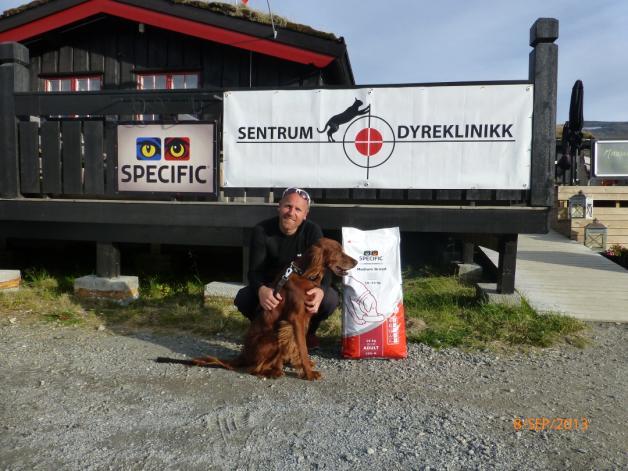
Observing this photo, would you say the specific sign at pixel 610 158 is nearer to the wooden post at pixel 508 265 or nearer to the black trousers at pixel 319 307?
the wooden post at pixel 508 265

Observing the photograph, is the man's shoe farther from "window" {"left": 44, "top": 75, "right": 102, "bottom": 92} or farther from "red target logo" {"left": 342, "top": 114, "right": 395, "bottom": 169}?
"window" {"left": 44, "top": 75, "right": 102, "bottom": 92}

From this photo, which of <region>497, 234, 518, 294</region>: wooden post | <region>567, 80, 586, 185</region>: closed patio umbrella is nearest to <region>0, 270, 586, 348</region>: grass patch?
<region>497, 234, 518, 294</region>: wooden post

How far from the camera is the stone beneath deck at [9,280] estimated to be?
613 centimetres

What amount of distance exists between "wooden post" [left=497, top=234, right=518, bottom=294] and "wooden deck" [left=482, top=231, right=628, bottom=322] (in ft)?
1.02

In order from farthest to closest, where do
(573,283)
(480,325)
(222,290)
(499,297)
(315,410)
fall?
(573,283), (222,290), (499,297), (480,325), (315,410)

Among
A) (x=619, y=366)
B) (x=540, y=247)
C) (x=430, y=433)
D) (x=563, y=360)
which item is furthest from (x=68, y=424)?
(x=540, y=247)

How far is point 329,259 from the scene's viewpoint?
144 inches

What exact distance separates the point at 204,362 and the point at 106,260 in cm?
282

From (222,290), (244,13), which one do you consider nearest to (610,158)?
(244,13)

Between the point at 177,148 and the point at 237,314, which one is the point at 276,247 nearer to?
the point at 237,314

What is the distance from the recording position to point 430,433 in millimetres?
2811

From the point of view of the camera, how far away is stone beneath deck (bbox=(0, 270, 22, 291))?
20.1 ft

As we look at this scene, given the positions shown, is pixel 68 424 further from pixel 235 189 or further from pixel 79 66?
pixel 79 66

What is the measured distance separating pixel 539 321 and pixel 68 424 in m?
3.97
